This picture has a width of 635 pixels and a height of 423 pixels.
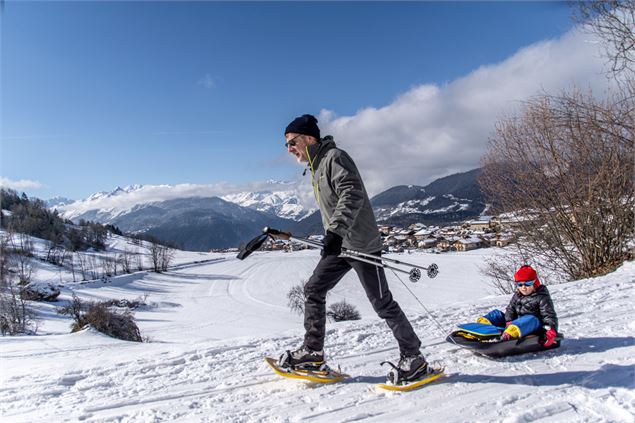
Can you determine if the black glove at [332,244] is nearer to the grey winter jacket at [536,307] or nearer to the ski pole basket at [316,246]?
the ski pole basket at [316,246]

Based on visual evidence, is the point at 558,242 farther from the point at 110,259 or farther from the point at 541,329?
the point at 110,259

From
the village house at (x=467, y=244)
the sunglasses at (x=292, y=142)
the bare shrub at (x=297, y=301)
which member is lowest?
the bare shrub at (x=297, y=301)

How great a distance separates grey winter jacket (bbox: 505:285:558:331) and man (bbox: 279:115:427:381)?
6.46 feet

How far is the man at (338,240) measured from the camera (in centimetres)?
361

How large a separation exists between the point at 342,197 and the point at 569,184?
11730mm

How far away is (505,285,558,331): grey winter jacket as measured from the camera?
469 centimetres

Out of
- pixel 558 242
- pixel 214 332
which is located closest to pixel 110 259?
pixel 214 332

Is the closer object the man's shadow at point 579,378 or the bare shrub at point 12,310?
the man's shadow at point 579,378

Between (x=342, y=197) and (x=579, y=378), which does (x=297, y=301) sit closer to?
(x=579, y=378)

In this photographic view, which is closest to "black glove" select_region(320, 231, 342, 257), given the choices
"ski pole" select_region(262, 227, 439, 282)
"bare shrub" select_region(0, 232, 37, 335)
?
"ski pole" select_region(262, 227, 439, 282)

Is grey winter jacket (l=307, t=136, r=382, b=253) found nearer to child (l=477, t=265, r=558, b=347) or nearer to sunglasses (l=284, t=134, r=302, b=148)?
sunglasses (l=284, t=134, r=302, b=148)

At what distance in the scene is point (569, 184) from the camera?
1244 centimetres

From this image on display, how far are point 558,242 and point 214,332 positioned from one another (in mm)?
32716

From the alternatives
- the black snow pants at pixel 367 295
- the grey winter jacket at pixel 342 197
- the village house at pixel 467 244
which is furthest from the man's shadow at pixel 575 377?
the village house at pixel 467 244
